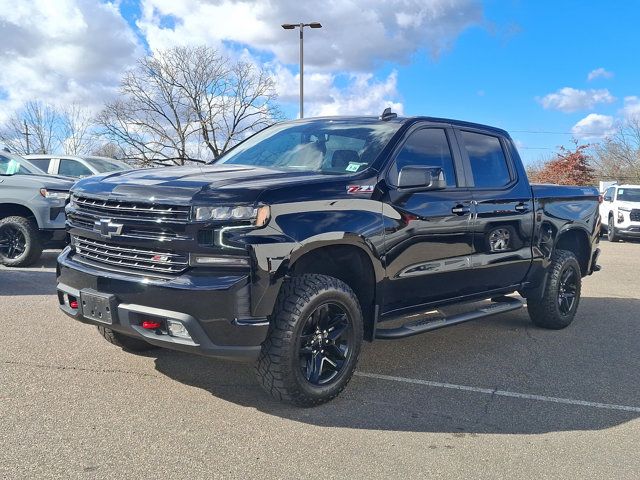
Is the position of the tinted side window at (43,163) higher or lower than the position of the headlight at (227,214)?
higher

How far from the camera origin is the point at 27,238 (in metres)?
8.91

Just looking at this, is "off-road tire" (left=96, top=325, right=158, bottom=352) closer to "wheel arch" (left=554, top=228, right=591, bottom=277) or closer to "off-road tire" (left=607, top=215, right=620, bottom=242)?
"wheel arch" (left=554, top=228, right=591, bottom=277)

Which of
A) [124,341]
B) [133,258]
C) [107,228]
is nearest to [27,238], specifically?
[124,341]

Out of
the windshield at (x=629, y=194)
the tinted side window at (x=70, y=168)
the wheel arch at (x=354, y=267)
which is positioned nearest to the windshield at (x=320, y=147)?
the wheel arch at (x=354, y=267)

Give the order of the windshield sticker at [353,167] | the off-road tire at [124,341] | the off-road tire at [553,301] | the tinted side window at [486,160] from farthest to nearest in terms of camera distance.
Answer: the off-road tire at [553,301] → the tinted side window at [486,160] → the off-road tire at [124,341] → the windshield sticker at [353,167]

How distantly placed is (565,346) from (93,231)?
4434 millimetres

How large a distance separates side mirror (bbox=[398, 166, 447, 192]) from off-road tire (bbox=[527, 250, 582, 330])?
2.40 metres

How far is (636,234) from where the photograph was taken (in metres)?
17.9

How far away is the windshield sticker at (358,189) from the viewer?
163 inches

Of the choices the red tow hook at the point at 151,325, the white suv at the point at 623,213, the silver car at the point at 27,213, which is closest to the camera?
the red tow hook at the point at 151,325

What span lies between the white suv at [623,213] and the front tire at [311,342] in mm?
15340

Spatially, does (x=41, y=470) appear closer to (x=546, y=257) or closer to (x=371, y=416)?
(x=371, y=416)

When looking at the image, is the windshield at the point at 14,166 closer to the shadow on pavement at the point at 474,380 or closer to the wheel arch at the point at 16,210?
the wheel arch at the point at 16,210

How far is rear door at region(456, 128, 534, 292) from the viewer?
5293 millimetres
